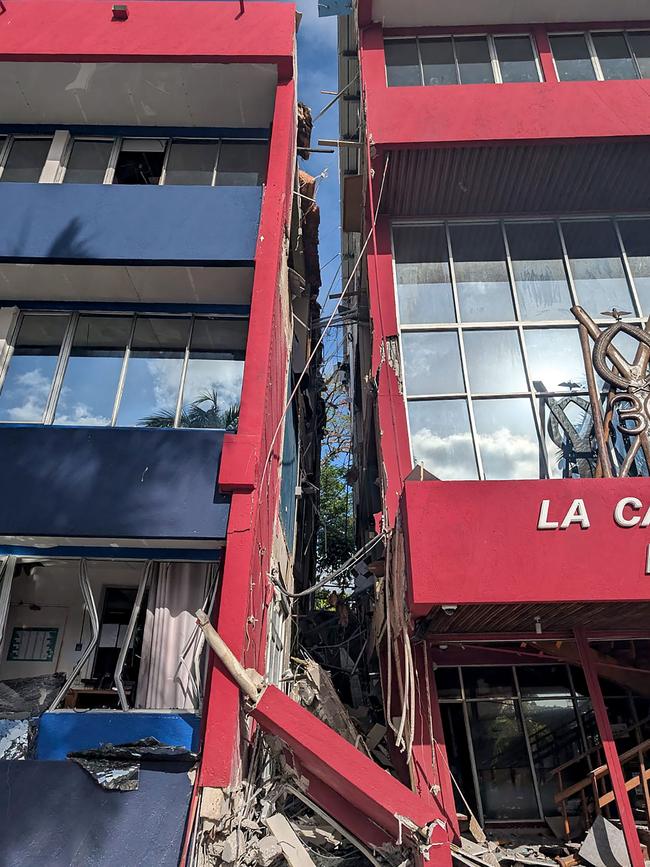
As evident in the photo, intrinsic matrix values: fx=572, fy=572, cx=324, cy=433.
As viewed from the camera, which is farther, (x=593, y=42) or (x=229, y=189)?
(x=593, y=42)

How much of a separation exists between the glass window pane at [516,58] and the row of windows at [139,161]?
5.27 meters

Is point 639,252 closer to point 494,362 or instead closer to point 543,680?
point 494,362

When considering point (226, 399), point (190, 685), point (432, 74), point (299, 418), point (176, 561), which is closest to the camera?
point (190, 685)

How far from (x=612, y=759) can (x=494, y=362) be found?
6111 mm

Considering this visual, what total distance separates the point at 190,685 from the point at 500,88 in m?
11.4

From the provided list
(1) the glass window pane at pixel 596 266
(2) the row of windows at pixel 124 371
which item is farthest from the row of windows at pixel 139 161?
(1) the glass window pane at pixel 596 266

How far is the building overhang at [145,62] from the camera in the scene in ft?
31.5

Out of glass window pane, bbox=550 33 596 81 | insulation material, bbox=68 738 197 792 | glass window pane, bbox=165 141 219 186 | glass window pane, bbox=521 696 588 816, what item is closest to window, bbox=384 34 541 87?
glass window pane, bbox=550 33 596 81

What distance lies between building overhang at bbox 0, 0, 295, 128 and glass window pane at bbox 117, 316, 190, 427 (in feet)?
13.7

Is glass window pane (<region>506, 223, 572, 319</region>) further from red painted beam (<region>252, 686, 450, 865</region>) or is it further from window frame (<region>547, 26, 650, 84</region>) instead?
red painted beam (<region>252, 686, 450, 865</region>)

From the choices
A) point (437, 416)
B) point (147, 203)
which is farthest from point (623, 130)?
point (147, 203)

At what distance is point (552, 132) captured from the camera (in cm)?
1020

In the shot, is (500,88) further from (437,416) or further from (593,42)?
(437,416)

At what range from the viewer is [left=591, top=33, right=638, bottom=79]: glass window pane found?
1144 cm
